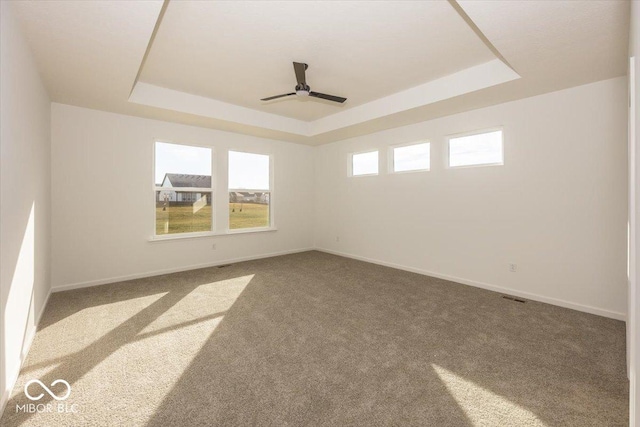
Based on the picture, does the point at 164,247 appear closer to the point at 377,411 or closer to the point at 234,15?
the point at 234,15

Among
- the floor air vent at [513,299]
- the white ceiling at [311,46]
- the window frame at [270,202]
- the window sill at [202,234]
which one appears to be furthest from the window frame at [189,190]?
the floor air vent at [513,299]

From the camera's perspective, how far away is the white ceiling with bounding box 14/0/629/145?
6.88 feet

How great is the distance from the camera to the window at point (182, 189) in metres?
4.77

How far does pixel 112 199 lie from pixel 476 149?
5609 mm

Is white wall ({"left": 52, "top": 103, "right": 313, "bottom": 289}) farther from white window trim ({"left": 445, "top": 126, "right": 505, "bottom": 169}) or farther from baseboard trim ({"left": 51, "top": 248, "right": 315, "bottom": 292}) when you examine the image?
white window trim ({"left": 445, "top": 126, "right": 505, "bottom": 169})

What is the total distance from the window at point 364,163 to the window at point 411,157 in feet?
1.40

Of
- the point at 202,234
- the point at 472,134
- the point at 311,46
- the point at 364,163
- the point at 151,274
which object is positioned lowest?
the point at 151,274

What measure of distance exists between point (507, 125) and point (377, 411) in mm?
3889

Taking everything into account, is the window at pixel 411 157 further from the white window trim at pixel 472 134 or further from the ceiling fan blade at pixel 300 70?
the ceiling fan blade at pixel 300 70

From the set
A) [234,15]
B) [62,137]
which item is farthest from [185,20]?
[62,137]

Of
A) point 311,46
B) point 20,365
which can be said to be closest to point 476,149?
point 311,46

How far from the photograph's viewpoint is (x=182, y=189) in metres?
4.95

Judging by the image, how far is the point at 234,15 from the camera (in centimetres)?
241
